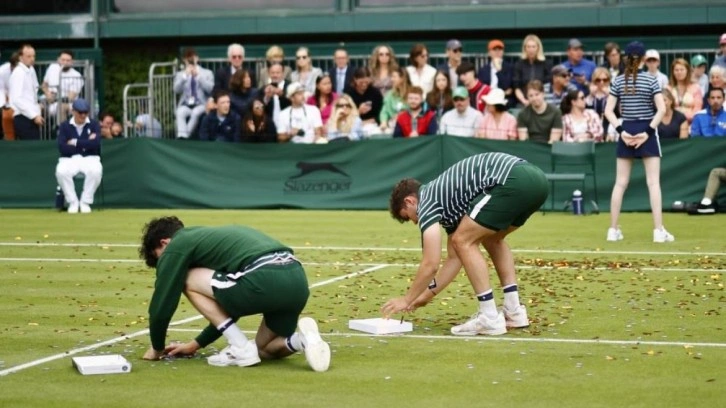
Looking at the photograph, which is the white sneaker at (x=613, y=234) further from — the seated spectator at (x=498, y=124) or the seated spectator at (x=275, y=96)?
the seated spectator at (x=275, y=96)

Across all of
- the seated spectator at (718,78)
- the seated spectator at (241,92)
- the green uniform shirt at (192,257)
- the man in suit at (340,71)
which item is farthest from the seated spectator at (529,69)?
the green uniform shirt at (192,257)

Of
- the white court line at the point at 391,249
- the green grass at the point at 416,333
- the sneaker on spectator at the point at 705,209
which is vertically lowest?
the sneaker on spectator at the point at 705,209

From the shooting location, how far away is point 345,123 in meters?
23.3

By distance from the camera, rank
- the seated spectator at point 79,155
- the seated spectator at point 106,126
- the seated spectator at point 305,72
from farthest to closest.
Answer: the seated spectator at point 106,126
the seated spectator at point 305,72
the seated spectator at point 79,155

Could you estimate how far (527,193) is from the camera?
31.1ft

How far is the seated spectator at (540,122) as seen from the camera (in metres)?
21.8

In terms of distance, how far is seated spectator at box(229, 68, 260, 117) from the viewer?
78.7ft

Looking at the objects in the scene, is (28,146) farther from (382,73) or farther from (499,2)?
(499,2)

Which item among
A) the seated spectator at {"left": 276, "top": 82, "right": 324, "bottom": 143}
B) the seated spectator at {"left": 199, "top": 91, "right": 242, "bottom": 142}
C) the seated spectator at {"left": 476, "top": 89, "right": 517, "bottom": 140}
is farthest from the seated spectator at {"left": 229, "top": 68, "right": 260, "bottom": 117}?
the seated spectator at {"left": 476, "top": 89, "right": 517, "bottom": 140}

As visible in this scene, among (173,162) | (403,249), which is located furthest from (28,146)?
(403,249)

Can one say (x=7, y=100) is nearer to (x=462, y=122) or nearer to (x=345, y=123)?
(x=345, y=123)

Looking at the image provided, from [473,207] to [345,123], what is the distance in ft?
45.4

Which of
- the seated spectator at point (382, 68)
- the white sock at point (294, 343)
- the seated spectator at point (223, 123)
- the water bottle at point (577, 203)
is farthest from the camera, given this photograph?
the seated spectator at point (382, 68)

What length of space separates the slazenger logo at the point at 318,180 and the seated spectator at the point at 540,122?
2928 millimetres
